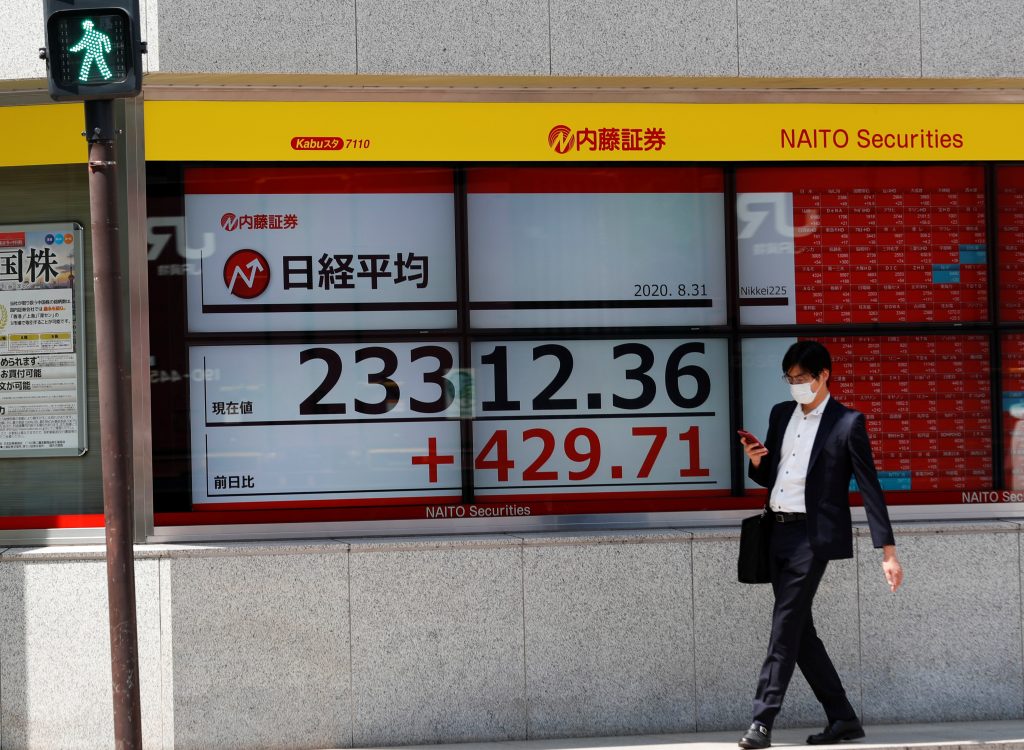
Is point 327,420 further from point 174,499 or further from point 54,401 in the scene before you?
point 54,401

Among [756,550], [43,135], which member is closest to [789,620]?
[756,550]

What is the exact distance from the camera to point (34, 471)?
7.10m

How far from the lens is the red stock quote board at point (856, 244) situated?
24.3 ft

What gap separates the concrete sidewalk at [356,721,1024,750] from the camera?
6414 mm

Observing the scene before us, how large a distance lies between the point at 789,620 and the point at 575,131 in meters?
2.97

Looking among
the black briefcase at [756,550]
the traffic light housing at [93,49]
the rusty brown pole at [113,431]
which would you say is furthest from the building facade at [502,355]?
the traffic light housing at [93,49]

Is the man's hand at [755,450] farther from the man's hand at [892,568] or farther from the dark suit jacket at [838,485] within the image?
the man's hand at [892,568]

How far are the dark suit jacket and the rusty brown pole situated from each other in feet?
10.5

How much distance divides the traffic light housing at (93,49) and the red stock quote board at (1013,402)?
520 cm

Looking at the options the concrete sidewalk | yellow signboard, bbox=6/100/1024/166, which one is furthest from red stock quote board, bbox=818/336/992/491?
the concrete sidewalk

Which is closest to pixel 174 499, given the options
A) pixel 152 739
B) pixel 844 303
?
pixel 152 739

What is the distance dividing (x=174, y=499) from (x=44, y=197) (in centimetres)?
186

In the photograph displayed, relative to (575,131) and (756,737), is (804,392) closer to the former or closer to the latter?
(756,737)

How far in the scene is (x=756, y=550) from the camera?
634 cm
